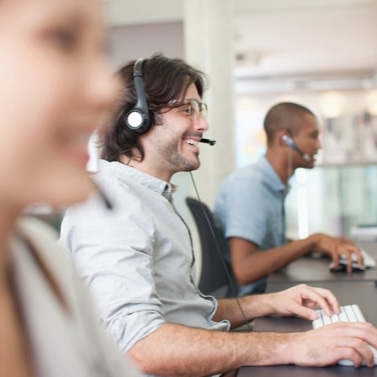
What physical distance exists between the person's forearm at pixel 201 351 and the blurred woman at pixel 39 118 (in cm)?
81

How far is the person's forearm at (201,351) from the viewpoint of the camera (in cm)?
120

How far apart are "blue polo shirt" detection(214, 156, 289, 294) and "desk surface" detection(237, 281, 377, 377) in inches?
13.7

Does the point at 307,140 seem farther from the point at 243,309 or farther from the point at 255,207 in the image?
the point at 243,309

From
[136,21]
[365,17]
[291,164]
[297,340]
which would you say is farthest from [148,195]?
[365,17]

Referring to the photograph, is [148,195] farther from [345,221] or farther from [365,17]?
[365,17]

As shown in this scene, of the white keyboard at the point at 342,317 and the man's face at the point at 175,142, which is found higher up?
the man's face at the point at 175,142

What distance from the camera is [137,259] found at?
1271 millimetres

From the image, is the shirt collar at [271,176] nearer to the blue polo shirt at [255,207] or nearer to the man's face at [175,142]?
the blue polo shirt at [255,207]

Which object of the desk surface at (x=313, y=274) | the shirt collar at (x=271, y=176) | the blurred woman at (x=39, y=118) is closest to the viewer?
the blurred woman at (x=39, y=118)

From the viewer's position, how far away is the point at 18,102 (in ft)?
1.07

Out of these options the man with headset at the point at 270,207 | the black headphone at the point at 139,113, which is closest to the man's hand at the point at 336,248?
the man with headset at the point at 270,207

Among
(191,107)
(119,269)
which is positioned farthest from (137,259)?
(191,107)

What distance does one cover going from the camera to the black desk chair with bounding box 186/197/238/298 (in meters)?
2.40

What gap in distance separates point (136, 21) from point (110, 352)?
18.8ft
